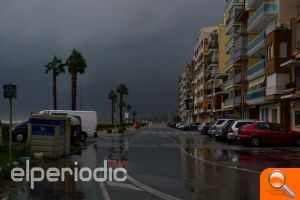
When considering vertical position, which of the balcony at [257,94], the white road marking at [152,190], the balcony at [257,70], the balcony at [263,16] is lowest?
the white road marking at [152,190]

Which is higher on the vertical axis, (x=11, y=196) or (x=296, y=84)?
(x=296, y=84)

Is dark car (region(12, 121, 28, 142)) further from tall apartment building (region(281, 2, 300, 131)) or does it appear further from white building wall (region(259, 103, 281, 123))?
white building wall (region(259, 103, 281, 123))

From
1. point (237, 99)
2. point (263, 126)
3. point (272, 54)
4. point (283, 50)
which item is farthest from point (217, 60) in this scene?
point (263, 126)

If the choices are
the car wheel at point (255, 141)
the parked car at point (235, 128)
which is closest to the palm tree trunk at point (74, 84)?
the parked car at point (235, 128)

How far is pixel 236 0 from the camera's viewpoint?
7938 cm

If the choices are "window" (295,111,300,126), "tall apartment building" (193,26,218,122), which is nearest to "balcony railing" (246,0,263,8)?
"window" (295,111,300,126)

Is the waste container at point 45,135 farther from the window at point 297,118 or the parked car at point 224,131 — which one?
the window at point 297,118

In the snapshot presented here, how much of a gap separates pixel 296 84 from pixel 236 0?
36.1m

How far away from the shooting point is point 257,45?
59.9 metres

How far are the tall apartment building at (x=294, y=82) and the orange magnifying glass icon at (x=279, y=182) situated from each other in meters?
40.9

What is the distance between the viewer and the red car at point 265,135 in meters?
35.0

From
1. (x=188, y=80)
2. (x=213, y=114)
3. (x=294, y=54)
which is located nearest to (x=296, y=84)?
(x=294, y=54)

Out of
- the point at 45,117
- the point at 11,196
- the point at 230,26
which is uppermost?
the point at 230,26

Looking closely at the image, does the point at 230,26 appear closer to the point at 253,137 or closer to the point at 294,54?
the point at 294,54
